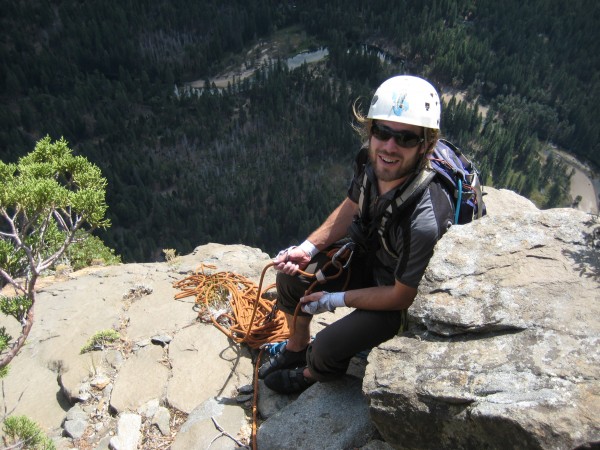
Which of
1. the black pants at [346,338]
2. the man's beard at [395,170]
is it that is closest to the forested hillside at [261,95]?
the black pants at [346,338]

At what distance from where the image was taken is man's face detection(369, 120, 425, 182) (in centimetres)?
334

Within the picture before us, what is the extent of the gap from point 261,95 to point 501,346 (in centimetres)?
6752

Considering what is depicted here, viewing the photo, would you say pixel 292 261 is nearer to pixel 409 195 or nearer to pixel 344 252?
pixel 344 252

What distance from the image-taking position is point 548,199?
6297 cm

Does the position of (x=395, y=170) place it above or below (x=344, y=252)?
above

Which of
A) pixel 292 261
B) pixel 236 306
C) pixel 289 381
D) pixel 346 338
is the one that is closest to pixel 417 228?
pixel 346 338

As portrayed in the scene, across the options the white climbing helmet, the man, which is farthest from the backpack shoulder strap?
the white climbing helmet

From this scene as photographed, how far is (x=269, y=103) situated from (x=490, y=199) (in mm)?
63274

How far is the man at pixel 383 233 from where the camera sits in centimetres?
327

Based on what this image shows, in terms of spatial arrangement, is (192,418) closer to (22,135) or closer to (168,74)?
(22,135)

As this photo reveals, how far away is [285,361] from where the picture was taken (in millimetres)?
4387

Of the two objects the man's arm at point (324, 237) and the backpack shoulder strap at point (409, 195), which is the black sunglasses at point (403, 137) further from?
the man's arm at point (324, 237)

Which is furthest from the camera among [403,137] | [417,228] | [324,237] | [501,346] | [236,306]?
[236,306]

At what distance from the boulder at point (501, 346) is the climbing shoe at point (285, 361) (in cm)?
128
